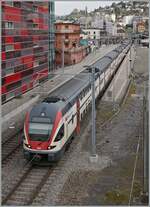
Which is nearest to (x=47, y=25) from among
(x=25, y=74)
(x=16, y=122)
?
(x=25, y=74)

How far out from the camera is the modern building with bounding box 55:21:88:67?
75.6 m

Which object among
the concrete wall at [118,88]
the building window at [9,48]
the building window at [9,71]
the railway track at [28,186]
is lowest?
the railway track at [28,186]

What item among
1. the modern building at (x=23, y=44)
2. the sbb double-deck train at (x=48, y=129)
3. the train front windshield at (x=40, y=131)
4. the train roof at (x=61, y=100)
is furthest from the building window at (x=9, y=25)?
the train front windshield at (x=40, y=131)

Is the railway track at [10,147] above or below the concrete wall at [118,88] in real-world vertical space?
below

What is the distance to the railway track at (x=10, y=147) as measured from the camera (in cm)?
2148

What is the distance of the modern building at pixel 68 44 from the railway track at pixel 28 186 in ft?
183

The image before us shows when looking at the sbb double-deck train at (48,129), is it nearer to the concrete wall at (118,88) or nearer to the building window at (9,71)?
the concrete wall at (118,88)

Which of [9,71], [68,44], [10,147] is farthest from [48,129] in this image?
[68,44]

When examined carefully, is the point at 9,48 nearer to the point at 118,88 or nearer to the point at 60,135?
the point at 118,88

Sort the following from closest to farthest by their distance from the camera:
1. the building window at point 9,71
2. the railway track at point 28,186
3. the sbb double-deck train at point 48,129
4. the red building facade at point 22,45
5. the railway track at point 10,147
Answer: the railway track at point 28,186 → the sbb double-deck train at point 48,129 → the railway track at point 10,147 → the red building facade at point 22,45 → the building window at point 9,71

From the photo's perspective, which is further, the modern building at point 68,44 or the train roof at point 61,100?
the modern building at point 68,44

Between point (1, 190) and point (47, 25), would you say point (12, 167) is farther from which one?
point (47, 25)

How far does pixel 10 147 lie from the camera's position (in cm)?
2319

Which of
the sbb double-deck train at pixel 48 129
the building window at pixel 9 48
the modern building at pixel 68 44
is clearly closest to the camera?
the sbb double-deck train at pixel 48 129
